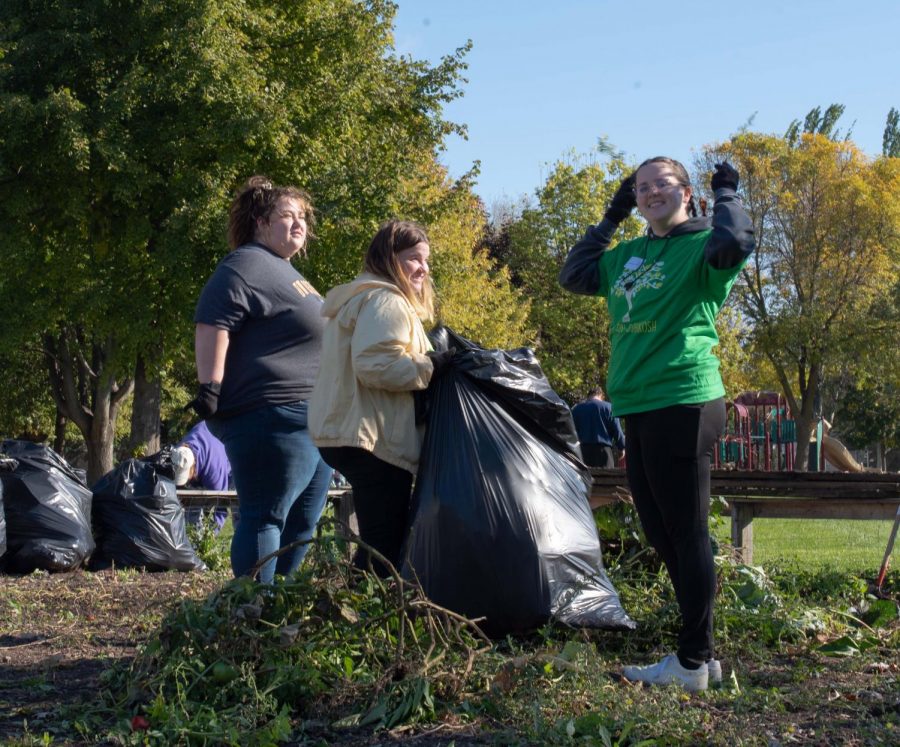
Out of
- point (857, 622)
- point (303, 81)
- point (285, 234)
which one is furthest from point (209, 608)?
point (303, 81)

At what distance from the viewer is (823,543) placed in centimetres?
1049

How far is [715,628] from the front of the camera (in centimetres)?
399

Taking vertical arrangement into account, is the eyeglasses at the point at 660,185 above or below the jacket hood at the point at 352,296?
above

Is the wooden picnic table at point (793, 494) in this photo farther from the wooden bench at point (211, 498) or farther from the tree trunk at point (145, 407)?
the tree trunk at point (145, 407)

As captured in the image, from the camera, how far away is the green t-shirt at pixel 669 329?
3.31 metres

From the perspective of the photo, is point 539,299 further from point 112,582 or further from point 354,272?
point 112,582

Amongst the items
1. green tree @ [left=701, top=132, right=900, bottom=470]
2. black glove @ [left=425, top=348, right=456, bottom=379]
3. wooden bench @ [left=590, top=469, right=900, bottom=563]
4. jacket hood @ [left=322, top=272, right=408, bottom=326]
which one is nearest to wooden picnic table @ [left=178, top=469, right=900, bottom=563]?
wooden bench @ [left=590, top=469, right=900, bottom=563]

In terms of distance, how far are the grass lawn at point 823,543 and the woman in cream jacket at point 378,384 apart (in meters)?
3.18

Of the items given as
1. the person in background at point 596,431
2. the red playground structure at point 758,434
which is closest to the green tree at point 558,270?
the red playground structure at point 758,434

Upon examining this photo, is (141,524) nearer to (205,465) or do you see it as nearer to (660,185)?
(205,465)

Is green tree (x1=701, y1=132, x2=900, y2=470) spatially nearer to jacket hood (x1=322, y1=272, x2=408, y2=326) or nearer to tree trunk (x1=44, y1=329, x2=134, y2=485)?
tree trunk (x1=44, y1=329, x2=134, y2=485)

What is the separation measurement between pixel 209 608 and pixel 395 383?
94 cm

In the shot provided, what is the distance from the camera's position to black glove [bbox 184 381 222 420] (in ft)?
12.5

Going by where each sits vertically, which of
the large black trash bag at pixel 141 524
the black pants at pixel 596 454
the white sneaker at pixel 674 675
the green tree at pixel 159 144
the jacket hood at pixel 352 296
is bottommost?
the large black trash bag at pixel 141 524
